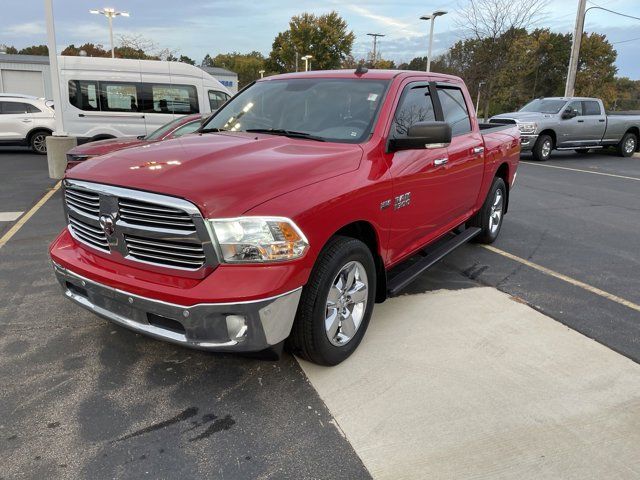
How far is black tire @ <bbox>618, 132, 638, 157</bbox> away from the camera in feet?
57.4

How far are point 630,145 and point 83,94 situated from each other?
17.8 metres

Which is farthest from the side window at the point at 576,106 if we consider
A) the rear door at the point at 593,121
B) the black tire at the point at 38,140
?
the black tire at the point at 38,140

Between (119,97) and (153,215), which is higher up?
(119,97)

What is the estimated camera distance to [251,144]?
327 cm

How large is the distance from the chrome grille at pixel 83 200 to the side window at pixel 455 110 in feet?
9.94

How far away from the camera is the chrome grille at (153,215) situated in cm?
250

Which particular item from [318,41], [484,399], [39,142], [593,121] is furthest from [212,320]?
[318,41]

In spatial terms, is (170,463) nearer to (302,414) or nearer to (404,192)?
(302,414)

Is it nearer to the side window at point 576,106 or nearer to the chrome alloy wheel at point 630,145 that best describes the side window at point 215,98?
the side window at point 576,106

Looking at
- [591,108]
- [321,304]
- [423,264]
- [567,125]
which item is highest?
[591,108]

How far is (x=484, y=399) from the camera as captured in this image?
2879 mm

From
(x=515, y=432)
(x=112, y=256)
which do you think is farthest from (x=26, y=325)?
(x=515, y=432)

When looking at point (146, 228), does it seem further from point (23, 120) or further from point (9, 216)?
point (23, 120)

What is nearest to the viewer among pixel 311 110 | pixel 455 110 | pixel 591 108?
pixel 311 110
